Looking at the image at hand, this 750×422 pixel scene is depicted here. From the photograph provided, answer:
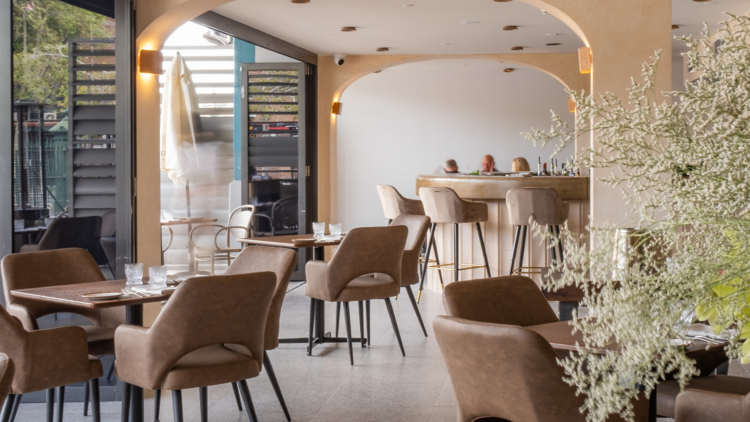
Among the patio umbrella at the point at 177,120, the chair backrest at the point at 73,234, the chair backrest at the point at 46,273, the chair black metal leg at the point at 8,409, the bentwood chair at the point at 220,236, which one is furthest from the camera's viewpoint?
the bentwood chair at the point at 220,236

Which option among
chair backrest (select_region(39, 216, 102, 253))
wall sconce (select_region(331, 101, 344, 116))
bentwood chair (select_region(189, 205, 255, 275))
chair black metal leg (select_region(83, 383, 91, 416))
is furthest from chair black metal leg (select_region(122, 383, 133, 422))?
wall sconce (select_region(331, 101, 344, 116))

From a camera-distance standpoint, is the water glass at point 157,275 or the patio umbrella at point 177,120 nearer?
the water glass at point 157,275

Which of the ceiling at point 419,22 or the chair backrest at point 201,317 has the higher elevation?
the ceiling at point 419,22

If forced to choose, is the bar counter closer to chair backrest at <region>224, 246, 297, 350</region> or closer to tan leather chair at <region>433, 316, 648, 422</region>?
chair backrest at <region>224, 246, 297, 350</region>

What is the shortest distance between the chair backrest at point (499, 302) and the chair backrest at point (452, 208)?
12.3ft

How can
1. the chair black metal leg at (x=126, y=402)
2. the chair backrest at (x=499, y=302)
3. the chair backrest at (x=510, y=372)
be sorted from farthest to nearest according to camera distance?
1. the chair black metal leg at (x=126, y=402)
2. the chair backrest at (x=499, y=302)
3. the chair backrest at (x=510, y=372)

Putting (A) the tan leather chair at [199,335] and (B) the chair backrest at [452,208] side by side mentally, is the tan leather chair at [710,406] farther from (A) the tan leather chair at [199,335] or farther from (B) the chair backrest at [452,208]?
(B) the chair backrest at [452,208]

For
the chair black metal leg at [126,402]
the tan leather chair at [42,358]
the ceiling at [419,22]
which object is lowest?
the chair black metal leg at [126,402]

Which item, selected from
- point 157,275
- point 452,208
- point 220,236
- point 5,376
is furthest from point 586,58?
point 220,236

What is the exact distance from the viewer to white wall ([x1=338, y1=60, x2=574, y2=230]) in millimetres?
11328

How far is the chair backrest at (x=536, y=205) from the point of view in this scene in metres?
6.46

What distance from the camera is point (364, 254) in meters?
4.68

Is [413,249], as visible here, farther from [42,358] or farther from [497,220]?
[42,358]

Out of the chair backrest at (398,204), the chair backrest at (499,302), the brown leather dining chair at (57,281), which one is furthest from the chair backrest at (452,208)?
the chair backrest at (499,302)
